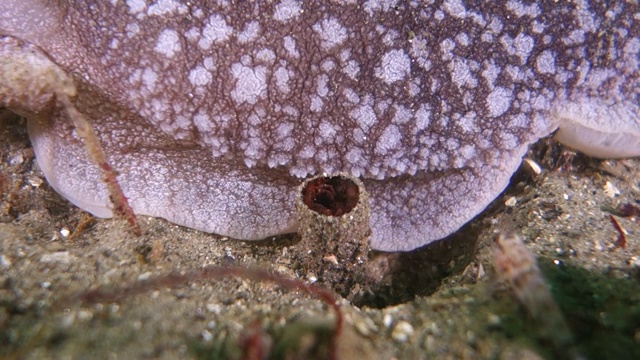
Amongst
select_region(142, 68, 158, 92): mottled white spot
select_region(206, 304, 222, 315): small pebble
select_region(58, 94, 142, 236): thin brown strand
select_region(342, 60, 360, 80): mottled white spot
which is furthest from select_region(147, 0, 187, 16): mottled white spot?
select_region(206, 304, 222, 315): small pebble

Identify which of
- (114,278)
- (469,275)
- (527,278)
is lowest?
(469,275)

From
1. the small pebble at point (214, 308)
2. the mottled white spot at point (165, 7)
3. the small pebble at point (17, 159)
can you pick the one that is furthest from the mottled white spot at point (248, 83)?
the small pebble at point (17, 159)

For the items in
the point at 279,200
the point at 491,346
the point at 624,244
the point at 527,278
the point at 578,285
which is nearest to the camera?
the point at 491,346

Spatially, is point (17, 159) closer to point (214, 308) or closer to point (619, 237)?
point (214, 308)

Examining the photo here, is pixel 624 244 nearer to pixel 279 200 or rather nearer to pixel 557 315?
pixel 557 315

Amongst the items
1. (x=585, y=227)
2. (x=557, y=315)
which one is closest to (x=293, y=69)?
(x=557, y=315)

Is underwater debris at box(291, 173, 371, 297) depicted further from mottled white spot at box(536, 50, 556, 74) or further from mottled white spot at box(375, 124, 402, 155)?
mottled white spot at box(536, 50, 556, 74)

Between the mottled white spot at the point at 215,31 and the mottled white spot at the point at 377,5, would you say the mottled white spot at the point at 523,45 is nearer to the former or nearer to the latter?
the mottled white spot at the point at 377,5
